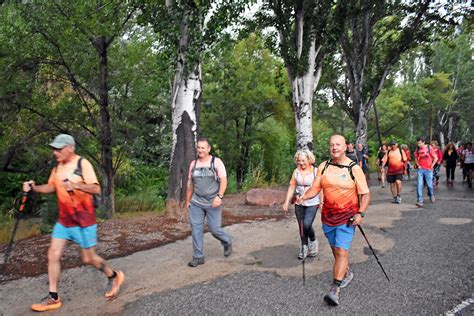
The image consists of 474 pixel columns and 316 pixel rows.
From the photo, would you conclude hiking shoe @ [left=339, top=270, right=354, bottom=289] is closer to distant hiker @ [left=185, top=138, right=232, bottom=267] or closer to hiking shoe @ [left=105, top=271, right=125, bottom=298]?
distant hiker @ [left=185, top=138, right=232, bottom=267]

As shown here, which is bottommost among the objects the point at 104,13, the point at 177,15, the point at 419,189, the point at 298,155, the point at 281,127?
the point at 419,189

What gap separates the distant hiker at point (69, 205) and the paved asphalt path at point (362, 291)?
32.3 inches

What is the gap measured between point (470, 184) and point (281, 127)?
852 cm

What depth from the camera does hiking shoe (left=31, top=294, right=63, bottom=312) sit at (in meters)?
4.22

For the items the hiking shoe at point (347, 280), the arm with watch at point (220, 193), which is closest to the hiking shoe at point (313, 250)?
the hiking shoe at point (347, 280)

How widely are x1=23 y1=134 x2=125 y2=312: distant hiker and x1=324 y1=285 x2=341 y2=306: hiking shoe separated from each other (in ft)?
8.34

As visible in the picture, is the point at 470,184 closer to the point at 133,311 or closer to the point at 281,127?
the point at 281,127

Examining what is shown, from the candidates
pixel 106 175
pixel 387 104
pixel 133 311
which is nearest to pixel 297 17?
pixel 106 175

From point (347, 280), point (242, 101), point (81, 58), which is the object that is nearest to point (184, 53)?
point (81, 58)

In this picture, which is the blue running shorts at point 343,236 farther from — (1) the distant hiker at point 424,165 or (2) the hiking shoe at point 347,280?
(1) the distant hiker at point 424,165

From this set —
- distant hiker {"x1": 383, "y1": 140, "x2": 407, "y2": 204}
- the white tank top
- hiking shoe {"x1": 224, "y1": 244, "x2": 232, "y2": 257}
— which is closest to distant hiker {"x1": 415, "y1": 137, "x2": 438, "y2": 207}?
distant hiker {"x1": 383, "y1": 140, "x2": 407, "y2": 204}

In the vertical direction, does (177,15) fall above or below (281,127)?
above

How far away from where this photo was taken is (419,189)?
10.7 m

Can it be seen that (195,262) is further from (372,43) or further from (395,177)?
(372,43)
